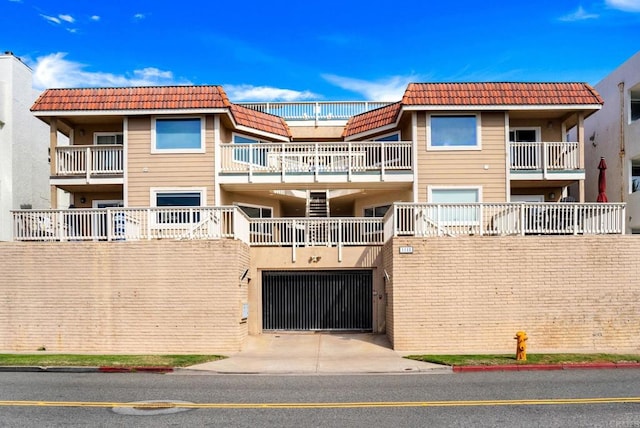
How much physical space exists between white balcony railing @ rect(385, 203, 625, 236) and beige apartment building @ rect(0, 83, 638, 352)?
5cm

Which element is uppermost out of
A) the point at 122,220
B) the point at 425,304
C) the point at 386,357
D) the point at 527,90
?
the point at 527,90

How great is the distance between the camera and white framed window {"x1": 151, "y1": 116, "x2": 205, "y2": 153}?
22.0 meters

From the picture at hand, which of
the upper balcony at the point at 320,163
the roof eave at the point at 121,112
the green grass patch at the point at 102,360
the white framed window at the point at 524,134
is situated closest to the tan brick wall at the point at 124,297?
the green grass patch at the point at 102,360

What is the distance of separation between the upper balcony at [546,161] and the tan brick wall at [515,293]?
16.9 ft

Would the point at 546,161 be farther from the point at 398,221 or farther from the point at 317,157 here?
the point at 317,157

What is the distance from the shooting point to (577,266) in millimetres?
16812

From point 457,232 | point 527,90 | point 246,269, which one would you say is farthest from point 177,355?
point 527,90

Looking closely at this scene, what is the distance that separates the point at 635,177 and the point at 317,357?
1540 cm

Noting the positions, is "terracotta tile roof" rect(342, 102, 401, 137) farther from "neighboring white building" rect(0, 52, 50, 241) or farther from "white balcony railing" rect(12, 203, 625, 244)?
"neighboring white building" rect(0, 52, 50, 241)

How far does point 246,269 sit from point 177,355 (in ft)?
12.1

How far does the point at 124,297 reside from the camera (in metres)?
17.1

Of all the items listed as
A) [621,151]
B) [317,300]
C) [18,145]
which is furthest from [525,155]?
[18,145]

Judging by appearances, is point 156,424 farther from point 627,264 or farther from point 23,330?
point 627,264

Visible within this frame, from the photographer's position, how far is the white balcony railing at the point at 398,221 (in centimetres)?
1731
